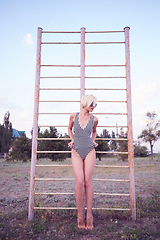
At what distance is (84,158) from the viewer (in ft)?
9.43

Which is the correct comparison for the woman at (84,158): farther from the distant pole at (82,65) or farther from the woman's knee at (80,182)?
the distant pole at (82,65)

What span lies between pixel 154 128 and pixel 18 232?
86.0ft

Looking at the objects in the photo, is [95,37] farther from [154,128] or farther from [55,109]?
[154,128]

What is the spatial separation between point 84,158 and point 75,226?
1.03 metres

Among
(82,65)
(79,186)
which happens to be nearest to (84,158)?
(79,186)

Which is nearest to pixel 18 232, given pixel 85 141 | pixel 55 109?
pixel 85 141

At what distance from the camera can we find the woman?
278cm

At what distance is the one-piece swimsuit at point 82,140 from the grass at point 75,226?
1056 mm

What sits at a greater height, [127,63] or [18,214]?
[127,63]

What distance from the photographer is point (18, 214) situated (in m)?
3.41

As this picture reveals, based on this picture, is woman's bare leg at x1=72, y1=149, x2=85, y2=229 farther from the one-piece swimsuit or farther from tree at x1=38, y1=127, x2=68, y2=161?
tree at x1=38, y1=127, x2=68, y2=161

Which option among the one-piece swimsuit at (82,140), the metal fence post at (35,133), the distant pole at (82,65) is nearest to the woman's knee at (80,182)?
the one-piece swimsuit at (82,140)

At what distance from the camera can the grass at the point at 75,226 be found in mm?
2602

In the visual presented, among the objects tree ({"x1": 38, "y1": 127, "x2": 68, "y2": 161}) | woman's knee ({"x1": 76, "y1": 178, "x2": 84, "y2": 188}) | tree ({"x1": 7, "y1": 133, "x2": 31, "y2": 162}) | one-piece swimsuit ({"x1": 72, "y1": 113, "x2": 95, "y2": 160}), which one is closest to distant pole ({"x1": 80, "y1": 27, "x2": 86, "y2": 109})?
one-piece swimsuit ({"x1": 72, "y1": 113, "x2": 95, "y2": 160})
